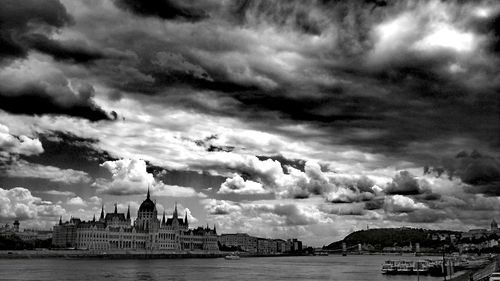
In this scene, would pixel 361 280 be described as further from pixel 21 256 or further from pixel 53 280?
pixel 21 256

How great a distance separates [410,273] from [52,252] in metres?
117

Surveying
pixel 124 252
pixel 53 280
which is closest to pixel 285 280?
pixel 53 280

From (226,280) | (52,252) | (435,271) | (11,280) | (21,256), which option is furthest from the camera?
(52,252)

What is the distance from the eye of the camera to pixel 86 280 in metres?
76.7

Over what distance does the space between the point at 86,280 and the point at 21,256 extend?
307 ft

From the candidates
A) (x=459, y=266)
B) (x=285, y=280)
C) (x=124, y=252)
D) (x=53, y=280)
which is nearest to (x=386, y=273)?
(x=459, y=266)

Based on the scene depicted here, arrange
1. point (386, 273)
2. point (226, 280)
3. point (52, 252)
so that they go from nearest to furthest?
1. point (226, 280)
2. point (386, 273)
3. point (52, 252)

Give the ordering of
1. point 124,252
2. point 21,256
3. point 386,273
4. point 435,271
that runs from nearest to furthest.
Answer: point 435,271, point 386,273, point 21,256, point 124,252

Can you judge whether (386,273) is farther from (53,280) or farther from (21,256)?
(21,256)

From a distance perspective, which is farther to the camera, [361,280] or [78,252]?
[78,252]

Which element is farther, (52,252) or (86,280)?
(52,252)

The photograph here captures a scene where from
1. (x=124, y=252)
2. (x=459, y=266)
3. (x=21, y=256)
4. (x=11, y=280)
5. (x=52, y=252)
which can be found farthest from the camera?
(x=124, y=252)

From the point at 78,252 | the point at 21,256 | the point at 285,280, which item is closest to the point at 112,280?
the point at 285,280

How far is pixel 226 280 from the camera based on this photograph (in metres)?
81.6
